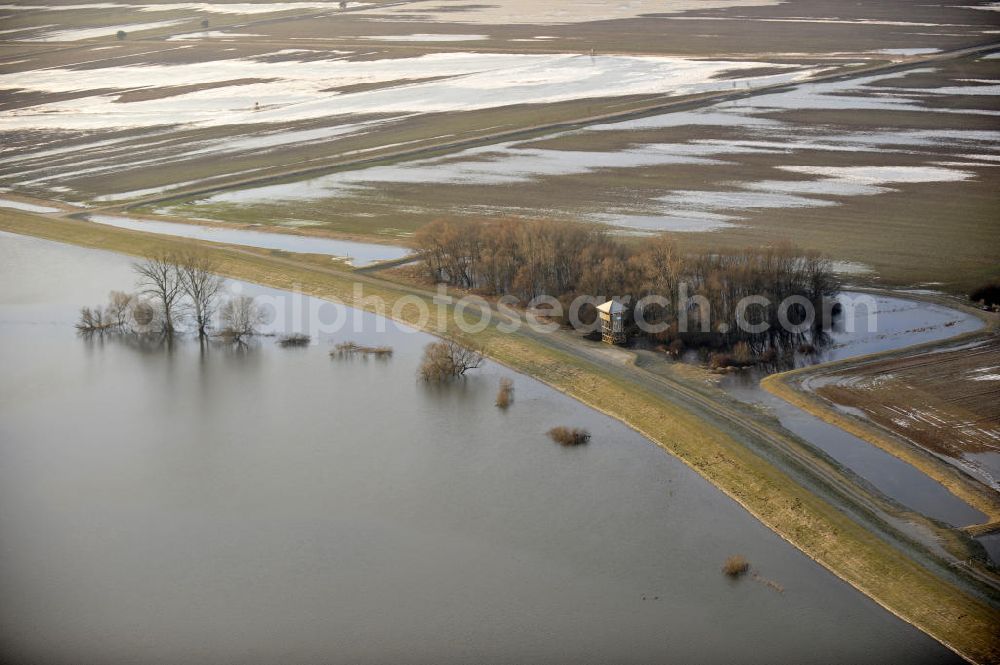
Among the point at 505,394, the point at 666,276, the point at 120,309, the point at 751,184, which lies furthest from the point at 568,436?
the point at 751,184

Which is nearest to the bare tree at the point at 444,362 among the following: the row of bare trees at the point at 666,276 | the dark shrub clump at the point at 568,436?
the row of bare trees at the point at 666,276

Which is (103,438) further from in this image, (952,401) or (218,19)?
(218,19)

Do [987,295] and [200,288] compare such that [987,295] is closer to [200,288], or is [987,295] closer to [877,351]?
[877,351]

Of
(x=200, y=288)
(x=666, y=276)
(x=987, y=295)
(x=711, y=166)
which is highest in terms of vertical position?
(x=711, y=166)

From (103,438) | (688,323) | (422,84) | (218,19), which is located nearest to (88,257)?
(103,438)

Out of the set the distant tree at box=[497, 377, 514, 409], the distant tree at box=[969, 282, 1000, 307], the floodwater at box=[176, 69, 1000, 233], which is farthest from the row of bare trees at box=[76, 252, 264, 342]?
the distant tree at box=[969, 282, 1000, 307]
